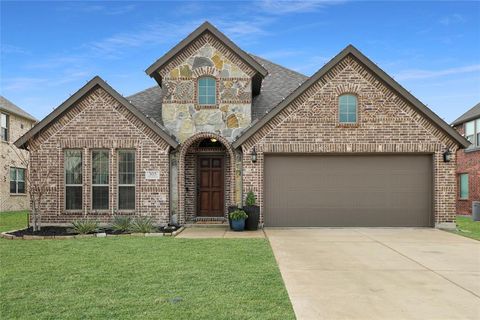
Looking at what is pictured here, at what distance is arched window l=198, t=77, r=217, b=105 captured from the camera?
630 inches

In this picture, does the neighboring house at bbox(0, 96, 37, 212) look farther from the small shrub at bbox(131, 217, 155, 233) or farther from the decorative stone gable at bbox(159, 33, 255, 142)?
the small shrub at bbox(131, 217, 155, 233)

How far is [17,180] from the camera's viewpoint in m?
28.0

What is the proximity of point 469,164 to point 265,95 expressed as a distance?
14024 millimetres

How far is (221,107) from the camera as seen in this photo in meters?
15.9

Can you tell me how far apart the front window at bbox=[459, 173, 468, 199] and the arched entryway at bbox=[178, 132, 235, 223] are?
16112 millimetres

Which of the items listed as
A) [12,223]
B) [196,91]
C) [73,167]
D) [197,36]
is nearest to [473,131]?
[196,91]

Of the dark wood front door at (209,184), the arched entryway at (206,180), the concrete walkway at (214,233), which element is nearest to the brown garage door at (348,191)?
the concrete walkway at (214,233)

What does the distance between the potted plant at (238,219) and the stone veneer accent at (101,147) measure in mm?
2568

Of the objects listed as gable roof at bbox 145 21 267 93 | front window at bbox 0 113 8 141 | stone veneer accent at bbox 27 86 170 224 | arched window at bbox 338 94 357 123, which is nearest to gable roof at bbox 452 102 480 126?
arched window at bbox 338 94 357 123

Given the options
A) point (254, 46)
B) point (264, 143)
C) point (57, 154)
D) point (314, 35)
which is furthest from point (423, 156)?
point (254, 46)

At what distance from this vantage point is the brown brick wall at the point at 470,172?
23875mm

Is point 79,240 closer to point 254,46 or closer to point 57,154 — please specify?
point 57,154

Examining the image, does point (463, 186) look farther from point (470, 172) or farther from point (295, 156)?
point (295, 156)

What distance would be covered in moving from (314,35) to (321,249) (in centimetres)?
1252
